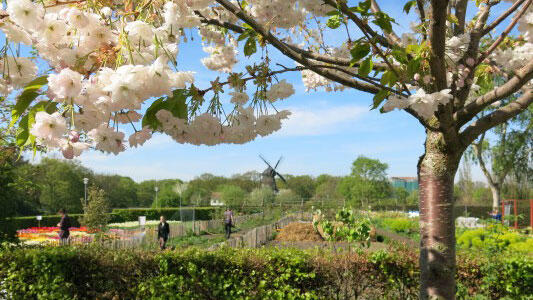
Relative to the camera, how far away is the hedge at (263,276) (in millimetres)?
4977

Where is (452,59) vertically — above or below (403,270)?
above

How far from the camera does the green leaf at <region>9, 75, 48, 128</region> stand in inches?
49.9

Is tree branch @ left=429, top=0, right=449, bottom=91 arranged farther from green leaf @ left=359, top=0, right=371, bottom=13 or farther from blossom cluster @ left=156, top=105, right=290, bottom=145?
blossom cluster @ left=156, top=105, right=290, bottom=145

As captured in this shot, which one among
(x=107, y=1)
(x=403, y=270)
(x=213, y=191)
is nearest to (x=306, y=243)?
(x=403, y=270)

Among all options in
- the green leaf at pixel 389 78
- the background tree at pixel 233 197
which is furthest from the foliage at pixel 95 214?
the green leaf at pixel 389 78

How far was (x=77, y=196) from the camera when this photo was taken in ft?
165

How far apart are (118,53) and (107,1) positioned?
372 mm

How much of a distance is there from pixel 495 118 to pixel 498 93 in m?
0.26

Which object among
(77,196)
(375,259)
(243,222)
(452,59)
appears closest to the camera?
(452,59)

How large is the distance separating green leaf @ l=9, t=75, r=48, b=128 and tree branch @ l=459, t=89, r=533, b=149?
2.46 metres

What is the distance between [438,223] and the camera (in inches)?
107

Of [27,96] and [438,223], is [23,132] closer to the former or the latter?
[27,96]

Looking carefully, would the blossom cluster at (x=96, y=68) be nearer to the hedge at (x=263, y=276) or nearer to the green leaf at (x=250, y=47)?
the green leaf at (x=250, y=47)

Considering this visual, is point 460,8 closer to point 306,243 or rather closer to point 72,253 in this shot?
point 72,253
